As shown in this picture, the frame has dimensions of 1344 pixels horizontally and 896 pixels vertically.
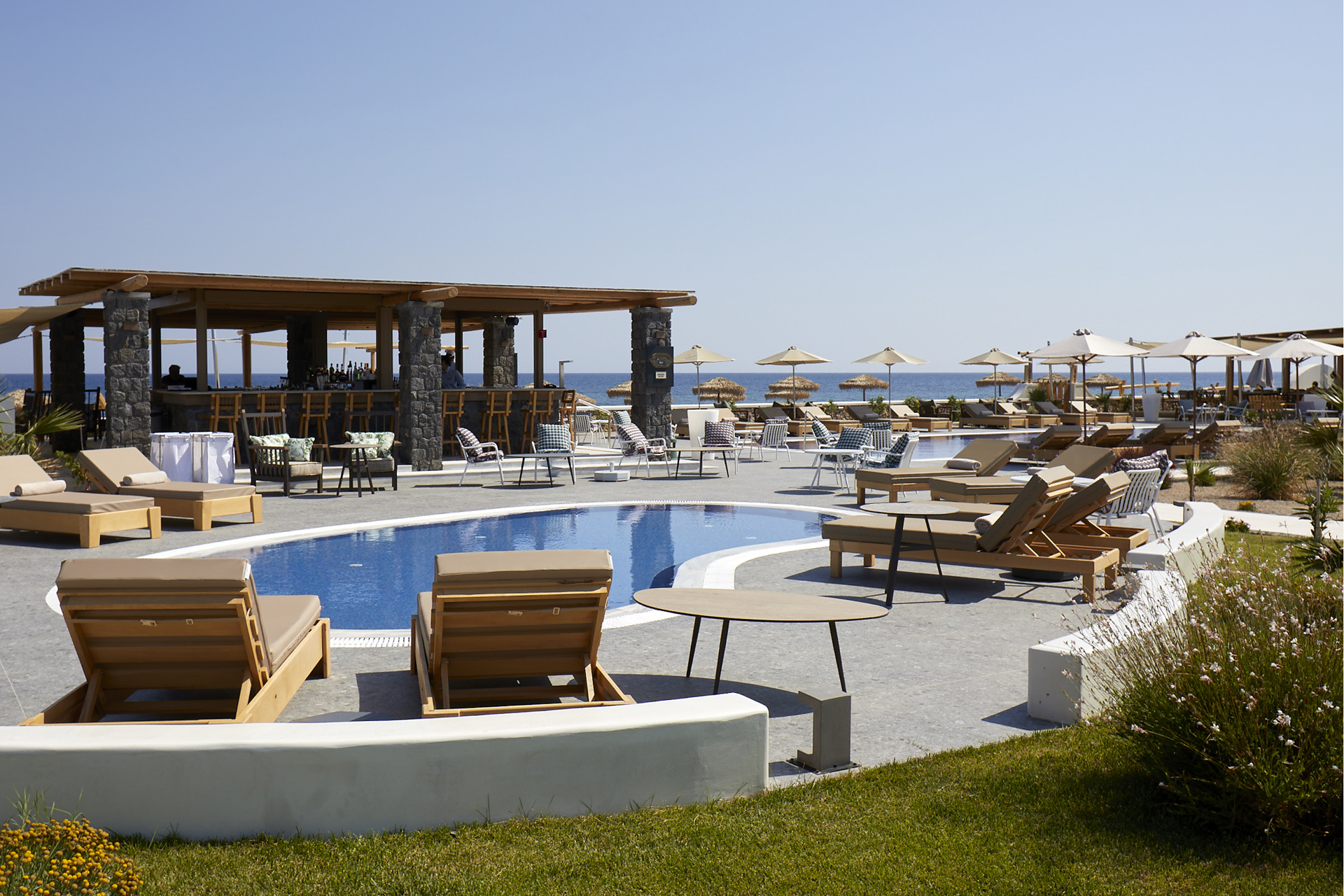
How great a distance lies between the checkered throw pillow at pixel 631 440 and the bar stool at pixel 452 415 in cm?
299

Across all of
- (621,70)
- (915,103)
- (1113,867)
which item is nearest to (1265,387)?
(915,103)

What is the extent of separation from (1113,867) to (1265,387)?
107 feet

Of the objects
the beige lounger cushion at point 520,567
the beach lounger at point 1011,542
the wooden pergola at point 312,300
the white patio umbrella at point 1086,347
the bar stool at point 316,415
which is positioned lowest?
the beach lounger at point 1011,542

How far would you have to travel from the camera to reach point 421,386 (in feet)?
51.1

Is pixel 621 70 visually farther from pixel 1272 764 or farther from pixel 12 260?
pixel 12 260

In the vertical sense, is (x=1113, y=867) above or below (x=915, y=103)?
below

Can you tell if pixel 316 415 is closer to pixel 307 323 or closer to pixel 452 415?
pixel 452 415

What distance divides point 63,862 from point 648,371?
1583 centimetres

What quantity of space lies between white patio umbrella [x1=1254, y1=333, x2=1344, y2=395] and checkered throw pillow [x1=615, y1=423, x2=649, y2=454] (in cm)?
1286

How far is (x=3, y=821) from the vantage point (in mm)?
2961

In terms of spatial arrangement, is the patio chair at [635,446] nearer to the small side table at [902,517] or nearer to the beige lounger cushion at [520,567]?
the small side table at [902,517]

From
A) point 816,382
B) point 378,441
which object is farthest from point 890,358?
point 816,382

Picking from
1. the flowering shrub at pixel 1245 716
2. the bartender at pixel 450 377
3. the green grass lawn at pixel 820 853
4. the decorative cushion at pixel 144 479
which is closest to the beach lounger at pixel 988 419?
the bartender at pixel 450 377

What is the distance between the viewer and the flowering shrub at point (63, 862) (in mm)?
2537
